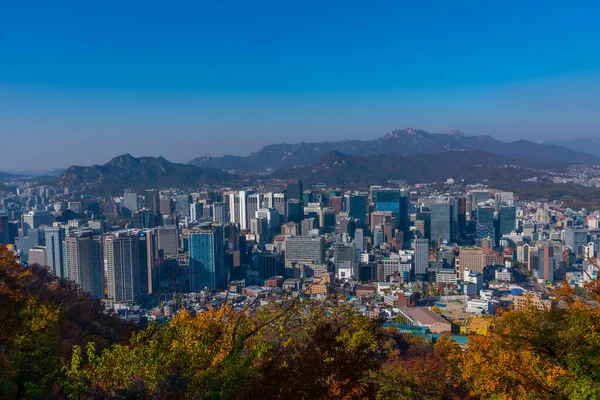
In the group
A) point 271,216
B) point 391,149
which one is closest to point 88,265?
point 271,216

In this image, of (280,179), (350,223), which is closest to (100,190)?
(280,179)

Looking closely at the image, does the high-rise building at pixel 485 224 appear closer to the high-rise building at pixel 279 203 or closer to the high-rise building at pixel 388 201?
the high-rise building at pixel 388 201

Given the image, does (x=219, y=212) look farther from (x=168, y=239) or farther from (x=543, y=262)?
(x=543, y=262)

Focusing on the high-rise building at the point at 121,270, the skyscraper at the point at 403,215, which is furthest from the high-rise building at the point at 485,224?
the high-rise building at the point at 121,270

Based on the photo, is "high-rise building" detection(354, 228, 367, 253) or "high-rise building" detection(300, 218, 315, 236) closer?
"high-rise building" detection(354, 228, 367, 253)

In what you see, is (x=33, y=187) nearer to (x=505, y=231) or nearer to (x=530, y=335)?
(x=505, y=231)

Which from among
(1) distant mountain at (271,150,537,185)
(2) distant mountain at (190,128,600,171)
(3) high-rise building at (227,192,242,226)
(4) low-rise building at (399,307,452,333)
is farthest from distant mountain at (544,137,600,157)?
(4) low-rise building at (399,307,452,333)

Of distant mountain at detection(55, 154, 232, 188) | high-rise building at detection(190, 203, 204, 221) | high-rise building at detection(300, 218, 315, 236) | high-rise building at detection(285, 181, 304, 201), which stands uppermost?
distant mountain at detection(55, 154, 232, 188)

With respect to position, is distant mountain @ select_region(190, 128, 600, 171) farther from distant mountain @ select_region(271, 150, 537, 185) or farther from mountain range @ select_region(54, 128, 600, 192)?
distant mountain @ select_region(271, 150, 537, 185)
